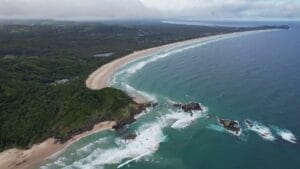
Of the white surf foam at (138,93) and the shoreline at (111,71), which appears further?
the shoreline at (111,71)

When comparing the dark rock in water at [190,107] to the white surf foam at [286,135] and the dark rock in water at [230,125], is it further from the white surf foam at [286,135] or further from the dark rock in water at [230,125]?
the white surf foam at [286,135]

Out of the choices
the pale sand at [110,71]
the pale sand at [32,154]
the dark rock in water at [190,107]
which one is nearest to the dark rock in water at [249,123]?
the dark rock in water at [190,107]

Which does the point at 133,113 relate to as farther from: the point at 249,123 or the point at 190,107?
the point at 249,123

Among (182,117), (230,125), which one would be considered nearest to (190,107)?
(182,117)

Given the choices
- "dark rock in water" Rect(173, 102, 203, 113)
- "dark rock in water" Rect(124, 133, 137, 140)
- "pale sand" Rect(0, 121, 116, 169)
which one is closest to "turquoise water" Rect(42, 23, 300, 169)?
"dark rock in water" Rect(124, 133, 137, 140)

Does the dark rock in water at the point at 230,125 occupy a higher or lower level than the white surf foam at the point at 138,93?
higher

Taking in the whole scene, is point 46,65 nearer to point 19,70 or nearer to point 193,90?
point 19,70

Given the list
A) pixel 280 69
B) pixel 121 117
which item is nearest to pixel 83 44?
pixel 280 69
